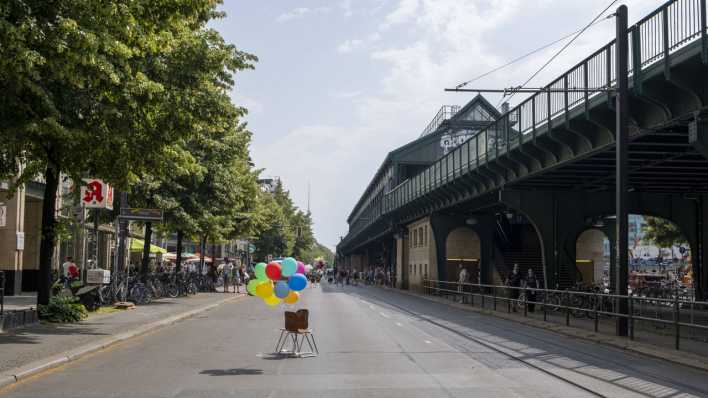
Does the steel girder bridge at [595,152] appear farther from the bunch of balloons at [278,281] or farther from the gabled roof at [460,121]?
the gabled roof at [460,121]

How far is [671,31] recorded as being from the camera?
1747cm

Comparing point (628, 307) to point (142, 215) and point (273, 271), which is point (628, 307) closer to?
point (273, 271)

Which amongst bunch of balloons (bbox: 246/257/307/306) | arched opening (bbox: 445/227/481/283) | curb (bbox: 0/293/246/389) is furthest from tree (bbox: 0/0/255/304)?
arched opening (bbox: 445/227/481/283)

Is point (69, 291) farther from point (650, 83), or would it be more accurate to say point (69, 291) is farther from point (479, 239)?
point (479, 239)

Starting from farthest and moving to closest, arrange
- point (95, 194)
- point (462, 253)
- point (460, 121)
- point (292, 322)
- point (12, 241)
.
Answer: point (460, 121)
point (462, 253)
point (12, 241)
point (95, 194)
point (292, 322)

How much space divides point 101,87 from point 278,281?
528cm

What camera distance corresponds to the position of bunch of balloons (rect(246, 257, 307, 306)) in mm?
14734

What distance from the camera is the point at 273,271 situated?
14781 millimetres

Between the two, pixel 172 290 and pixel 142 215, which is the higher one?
pixel 142 215

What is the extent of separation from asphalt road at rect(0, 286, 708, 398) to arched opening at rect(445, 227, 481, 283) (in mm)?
33993

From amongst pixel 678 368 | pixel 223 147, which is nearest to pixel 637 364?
pixel 678 368

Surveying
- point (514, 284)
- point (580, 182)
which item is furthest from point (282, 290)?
point (580, 182)

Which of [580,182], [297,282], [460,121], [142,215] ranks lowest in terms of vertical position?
[297,282]

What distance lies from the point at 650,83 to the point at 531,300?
12014 millimetres
